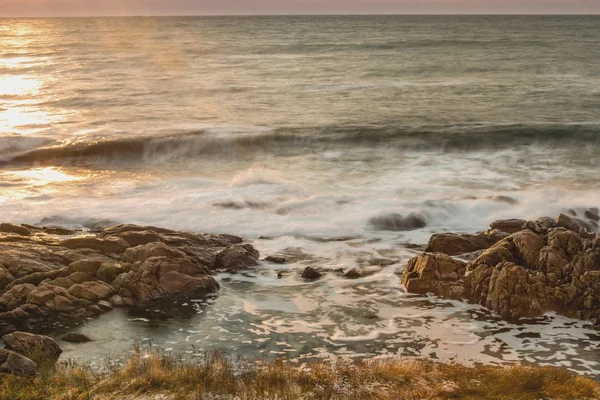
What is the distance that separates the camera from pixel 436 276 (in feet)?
63.0

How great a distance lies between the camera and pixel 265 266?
848 inches

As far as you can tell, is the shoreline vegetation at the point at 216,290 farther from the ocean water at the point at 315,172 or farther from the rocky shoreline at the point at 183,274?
the ocean water at the point at 315,172

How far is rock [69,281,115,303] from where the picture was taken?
18047 mm

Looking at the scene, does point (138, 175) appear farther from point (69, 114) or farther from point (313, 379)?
point (313, 379)

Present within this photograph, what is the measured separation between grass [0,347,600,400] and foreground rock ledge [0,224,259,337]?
3.54 m

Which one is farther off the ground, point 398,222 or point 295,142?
point 398,222

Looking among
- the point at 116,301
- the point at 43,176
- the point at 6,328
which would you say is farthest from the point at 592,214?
the point at 43,176

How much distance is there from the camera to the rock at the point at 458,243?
22.0 metres

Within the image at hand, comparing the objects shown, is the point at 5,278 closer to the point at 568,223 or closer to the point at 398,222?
the point at 398,222

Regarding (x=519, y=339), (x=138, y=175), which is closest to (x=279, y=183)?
(x=138, y=175)

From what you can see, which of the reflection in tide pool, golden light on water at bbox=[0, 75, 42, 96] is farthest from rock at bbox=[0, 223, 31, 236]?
golden light on water at bbox=[0, 75, 42, 96]

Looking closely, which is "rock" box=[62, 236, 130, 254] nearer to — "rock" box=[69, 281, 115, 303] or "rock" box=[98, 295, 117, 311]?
"rock" box=[69, 281, 115, 303]

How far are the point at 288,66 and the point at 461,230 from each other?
62123 mm

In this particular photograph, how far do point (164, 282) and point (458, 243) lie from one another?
927 cm
